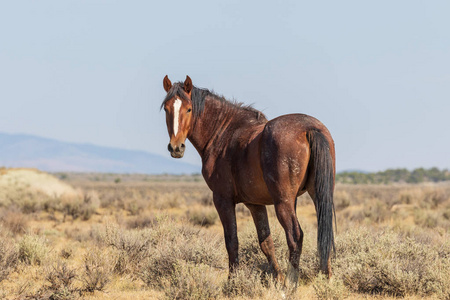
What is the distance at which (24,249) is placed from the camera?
10078mm

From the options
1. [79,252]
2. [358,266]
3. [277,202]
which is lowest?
[79,252]

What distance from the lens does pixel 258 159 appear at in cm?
663

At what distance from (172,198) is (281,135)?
2056cm

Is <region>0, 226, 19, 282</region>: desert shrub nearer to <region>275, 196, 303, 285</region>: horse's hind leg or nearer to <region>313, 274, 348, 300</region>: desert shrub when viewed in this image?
<region>275, 196, 303, 285</region>: horse's hind leg

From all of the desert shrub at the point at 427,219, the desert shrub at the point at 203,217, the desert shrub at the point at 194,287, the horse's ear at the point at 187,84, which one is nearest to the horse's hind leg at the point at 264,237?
the desert shrub at the point at 194,287

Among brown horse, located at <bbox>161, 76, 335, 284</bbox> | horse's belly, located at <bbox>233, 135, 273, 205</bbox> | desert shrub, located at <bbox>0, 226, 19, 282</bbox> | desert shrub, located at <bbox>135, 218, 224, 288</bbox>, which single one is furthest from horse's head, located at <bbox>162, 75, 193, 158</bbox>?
desert shrub, located at <bbox>0, 226, 19, 282</bbox>

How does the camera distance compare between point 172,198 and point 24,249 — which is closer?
point 24,249

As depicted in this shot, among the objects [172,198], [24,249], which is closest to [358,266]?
[24,249]

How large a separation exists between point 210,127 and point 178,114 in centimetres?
77

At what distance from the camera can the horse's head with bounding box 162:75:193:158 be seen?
690 cm

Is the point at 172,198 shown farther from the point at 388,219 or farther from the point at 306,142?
the point at 306,142

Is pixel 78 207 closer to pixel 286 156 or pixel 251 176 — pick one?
pixel 251 176

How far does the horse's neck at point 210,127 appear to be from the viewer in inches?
295

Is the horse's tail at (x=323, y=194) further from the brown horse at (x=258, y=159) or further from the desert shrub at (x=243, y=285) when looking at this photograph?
the desert shrub at (x=243, y=285)
